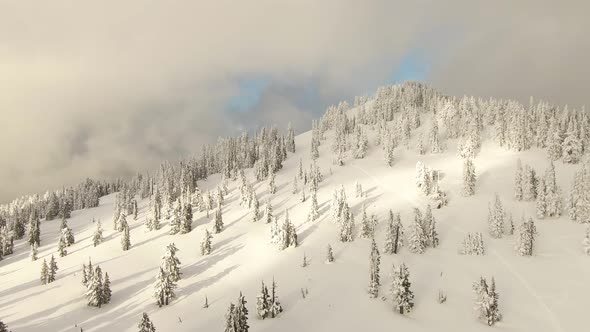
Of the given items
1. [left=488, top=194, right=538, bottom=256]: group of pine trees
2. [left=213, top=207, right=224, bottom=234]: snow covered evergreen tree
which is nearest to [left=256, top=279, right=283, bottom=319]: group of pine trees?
[left=488, top=194, right=538, bottom=256]: group of pine trees

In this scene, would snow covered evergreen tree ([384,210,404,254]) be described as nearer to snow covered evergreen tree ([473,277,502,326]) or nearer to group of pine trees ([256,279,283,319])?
snow covered evergreen tree ([473,277,502,326])

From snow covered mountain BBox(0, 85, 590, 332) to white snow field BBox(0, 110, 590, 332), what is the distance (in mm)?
371

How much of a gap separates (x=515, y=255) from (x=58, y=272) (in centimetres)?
11739

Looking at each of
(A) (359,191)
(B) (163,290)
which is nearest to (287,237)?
(B) (163,290)

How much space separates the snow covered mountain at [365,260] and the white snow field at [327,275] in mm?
371

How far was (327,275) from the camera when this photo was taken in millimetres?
93062

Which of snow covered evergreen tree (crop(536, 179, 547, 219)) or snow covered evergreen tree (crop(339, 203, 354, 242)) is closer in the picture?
snow covered evergreen tree (crop(339, 203, 354, 242))

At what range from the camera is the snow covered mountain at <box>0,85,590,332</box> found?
79.0m

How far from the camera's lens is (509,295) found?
273 ft

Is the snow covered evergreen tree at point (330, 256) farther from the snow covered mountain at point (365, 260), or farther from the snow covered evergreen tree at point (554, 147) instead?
the snow covered evergreen tree at point (554, 147)

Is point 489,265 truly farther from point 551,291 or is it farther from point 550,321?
point 550,321

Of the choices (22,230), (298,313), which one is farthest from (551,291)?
(22,230)

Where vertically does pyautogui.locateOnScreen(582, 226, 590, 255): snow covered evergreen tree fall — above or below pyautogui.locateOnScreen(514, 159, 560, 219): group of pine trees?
below

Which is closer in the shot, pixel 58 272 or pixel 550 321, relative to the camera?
pixel 550 321
